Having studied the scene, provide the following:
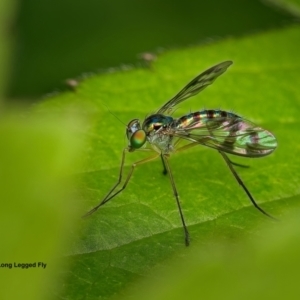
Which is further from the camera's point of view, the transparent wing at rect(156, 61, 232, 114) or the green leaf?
the transparent wing at rect(156, 61, 232, 114)

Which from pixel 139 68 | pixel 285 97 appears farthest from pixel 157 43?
pixel 285 97

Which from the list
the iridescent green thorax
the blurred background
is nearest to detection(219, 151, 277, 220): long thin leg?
the iridescent green thorax

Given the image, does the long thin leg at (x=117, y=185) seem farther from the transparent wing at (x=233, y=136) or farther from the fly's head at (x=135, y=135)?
the transparent wing at (x=233, y=136)

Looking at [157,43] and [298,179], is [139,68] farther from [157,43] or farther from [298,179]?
[157,43]

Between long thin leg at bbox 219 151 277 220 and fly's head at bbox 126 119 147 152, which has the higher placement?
fly's head at bbox 126 119 147 152

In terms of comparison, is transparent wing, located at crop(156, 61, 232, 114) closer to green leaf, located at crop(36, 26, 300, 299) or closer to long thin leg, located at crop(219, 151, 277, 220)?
green leaf, located at crop(36, 26, 300, 299)

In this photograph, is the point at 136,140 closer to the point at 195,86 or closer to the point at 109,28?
the point at 195,86

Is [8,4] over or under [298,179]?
over

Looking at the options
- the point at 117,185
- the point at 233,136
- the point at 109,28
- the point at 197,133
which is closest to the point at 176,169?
the point at 197,133
